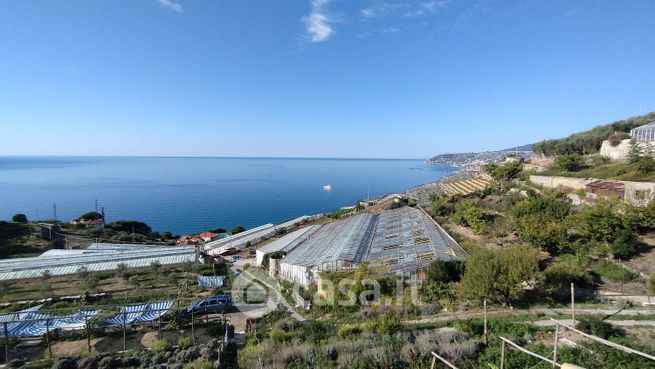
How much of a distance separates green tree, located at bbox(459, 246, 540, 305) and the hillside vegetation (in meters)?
41.9

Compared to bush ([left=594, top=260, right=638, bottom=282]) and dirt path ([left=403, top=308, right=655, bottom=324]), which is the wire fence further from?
bush ([left=594, top=260, right=638, bottom=282])

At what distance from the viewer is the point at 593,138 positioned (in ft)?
149

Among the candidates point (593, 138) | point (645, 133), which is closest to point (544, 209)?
point (645, 133)

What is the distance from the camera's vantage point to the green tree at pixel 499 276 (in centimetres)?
1197

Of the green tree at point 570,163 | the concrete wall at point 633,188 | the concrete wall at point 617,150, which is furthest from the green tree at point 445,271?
the concrete wall at point 617,150

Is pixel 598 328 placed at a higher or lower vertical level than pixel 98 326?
higher

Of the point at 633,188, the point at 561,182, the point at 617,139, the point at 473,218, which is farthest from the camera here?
the point at 617,139

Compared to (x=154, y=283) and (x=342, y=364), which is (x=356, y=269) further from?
(x=154, y=283)

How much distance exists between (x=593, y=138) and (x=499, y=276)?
1804 inches

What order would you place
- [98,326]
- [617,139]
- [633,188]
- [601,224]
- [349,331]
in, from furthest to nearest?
[617,139], [633,188], [601,224], [98,326], [349,331]

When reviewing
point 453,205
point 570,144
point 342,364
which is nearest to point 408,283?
point 342,364

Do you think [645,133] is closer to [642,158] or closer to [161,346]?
[642,158]

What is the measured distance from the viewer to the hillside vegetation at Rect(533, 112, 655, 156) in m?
44.8

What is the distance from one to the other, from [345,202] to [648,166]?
234 feet
